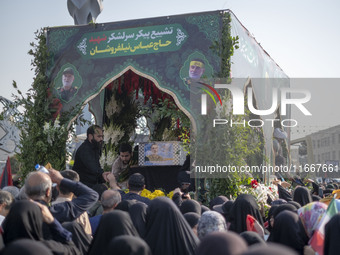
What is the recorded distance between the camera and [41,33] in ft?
30.6

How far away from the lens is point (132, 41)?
879 centimetres

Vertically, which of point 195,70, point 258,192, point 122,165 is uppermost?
point 195,70

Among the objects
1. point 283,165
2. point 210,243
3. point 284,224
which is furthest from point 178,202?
point 283,165

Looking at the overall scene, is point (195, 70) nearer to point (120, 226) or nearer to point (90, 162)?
point (90, 162)

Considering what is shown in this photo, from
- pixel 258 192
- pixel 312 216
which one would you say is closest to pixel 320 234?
pixel 312 216

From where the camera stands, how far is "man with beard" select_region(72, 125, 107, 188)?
9.48 meters

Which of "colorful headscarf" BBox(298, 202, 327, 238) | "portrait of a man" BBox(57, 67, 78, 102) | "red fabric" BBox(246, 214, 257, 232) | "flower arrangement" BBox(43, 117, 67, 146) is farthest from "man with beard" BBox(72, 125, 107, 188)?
"colorful headscarf" BBox(298, 202, 327, 238)

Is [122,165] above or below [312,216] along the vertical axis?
above

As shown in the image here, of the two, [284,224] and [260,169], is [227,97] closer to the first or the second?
[260,169]

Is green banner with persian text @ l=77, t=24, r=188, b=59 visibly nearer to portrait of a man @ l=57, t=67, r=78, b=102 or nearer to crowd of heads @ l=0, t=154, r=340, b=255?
portrait of a man @ l=57, t=67, r=78, b=102

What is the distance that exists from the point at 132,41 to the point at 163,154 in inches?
100

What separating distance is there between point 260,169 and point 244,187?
2.22 metres

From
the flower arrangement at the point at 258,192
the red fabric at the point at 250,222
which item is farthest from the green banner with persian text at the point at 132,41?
the red fabric at the point at 250,222

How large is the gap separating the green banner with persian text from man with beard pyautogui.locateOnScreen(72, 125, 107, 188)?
171cm
